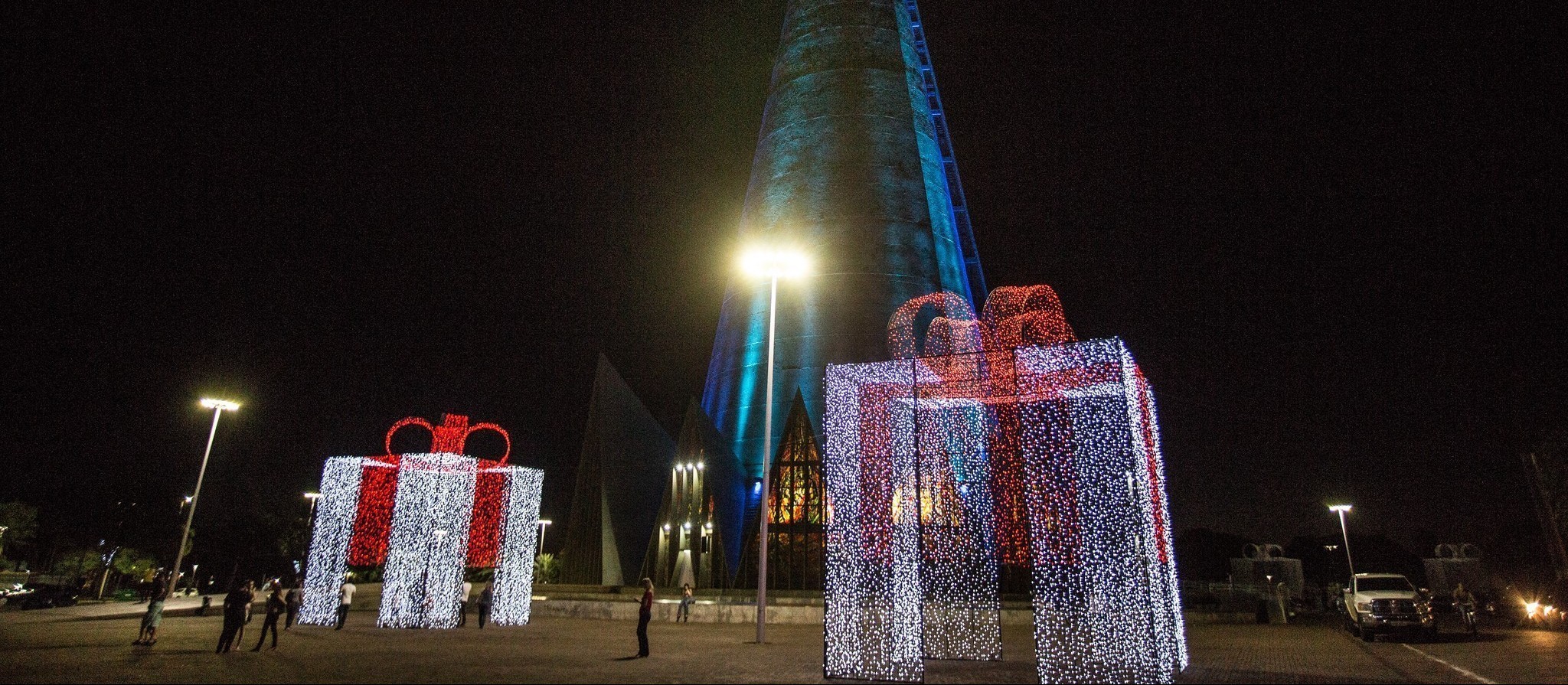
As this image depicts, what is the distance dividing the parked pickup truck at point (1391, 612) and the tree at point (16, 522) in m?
68.6

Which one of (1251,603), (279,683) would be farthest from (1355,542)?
(279,683)

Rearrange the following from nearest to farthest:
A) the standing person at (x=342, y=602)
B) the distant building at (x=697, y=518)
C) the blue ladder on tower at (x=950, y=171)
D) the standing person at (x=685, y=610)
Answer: the standing person at (x=342, y=602) → the standing person at (x=685, y=610) → the distant building at (x=697, y=518) → the blue ladder on tower at (x=950, y=171)

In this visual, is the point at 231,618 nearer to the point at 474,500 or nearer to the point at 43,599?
the point at 474,500

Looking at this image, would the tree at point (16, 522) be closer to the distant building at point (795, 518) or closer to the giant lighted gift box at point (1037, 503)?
the distant building at point (795, 518)

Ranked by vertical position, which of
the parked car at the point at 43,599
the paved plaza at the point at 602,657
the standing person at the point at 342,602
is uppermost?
the standing person at the point at 342,602

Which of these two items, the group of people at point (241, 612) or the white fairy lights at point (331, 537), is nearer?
the group of people at point (241, 612)

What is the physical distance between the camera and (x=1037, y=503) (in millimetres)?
11445

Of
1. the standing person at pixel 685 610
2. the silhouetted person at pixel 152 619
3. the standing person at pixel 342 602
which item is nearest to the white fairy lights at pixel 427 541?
the standing person at pixel 342 602

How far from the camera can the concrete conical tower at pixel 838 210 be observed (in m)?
36.7

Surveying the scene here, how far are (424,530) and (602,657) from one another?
336 inches

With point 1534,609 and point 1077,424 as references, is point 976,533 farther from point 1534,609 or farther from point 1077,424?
point 1534,609

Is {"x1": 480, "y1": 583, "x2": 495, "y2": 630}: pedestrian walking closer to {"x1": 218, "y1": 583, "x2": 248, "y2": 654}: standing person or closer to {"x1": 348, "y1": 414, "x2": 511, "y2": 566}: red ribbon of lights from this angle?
{"x1": 348, "y1": 414, "x2": 511, "y2": 566}: red ribbon of lights

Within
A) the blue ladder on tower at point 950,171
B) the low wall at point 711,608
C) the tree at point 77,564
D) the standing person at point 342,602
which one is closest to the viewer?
the standing person at point 342,602

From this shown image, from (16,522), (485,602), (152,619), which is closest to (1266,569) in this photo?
(485,602)
